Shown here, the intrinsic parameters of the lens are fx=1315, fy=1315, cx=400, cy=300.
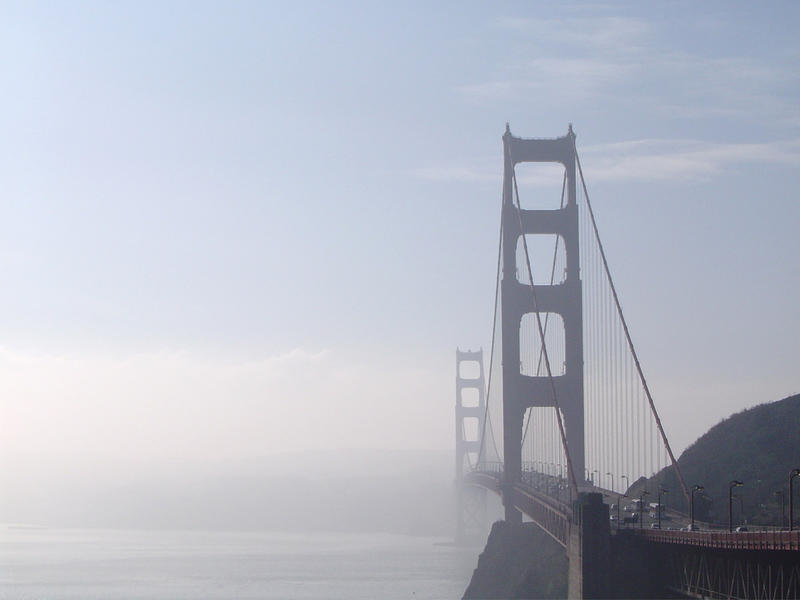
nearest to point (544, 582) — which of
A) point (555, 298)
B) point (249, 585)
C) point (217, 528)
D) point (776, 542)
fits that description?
point (555, 298)

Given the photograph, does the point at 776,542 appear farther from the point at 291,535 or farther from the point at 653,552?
the point at 291,535

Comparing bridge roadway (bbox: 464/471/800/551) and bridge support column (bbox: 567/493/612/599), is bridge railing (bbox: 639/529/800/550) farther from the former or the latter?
A: bridge support column (bbox: 567/493/612/599)

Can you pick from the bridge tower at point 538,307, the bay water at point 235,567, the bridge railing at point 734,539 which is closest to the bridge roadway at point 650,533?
the bridge railing at point 734,539

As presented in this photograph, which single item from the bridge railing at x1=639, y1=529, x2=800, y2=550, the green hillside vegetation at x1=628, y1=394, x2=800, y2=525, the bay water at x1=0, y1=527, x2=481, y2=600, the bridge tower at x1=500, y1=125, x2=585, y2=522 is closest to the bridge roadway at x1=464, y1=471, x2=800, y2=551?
the bridge railing at x1=639, y1=529, x2=800, y2=550

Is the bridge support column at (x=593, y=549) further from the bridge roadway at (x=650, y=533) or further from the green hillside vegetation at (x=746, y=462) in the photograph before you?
the green hillside vegetation at (x=746, y=462)

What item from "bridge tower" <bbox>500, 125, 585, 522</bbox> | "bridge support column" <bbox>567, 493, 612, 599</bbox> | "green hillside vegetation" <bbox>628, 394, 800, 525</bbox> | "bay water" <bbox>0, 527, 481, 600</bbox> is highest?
"bridge tower" <bbox>500, 125, 585, 522</bbox>
